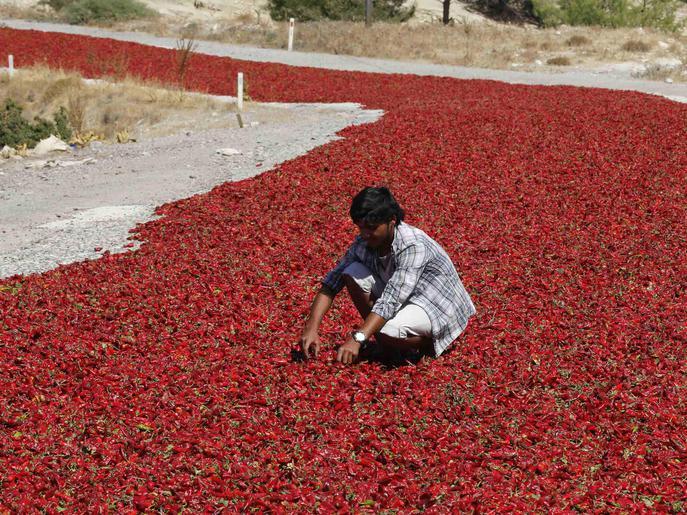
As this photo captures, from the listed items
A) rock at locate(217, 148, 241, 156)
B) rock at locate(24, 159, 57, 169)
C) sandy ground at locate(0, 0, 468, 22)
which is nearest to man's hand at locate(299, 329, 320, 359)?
rock at locate(217, 148, 241, 156)

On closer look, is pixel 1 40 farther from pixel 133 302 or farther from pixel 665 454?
pixel 665 454

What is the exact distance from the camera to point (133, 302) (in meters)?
8.20

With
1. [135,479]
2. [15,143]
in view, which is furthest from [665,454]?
[15,143]

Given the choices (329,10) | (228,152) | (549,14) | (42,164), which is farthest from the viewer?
(549,14)

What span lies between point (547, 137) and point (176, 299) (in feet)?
31.5

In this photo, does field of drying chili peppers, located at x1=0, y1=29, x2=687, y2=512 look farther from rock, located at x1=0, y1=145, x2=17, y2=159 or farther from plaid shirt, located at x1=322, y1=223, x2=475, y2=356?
rock, located at x1=0, y1=145, x2=17, y2=159

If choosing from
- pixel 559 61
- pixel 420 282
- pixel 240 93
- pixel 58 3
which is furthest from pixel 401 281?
pixel 58 3

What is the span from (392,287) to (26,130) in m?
17.7

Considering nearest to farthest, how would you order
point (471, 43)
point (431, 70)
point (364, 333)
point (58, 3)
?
point (364, 333)
point (431, 70)
point (471, 43)
point (58, 3)

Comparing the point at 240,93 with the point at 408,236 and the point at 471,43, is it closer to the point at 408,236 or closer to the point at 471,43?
the point at 408,236

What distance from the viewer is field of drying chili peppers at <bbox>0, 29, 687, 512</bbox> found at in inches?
197

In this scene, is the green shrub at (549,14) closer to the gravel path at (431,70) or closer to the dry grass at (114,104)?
the gravel path at (431,70)

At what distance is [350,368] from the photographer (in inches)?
252

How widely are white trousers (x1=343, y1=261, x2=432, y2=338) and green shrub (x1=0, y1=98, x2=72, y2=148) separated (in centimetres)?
1654
